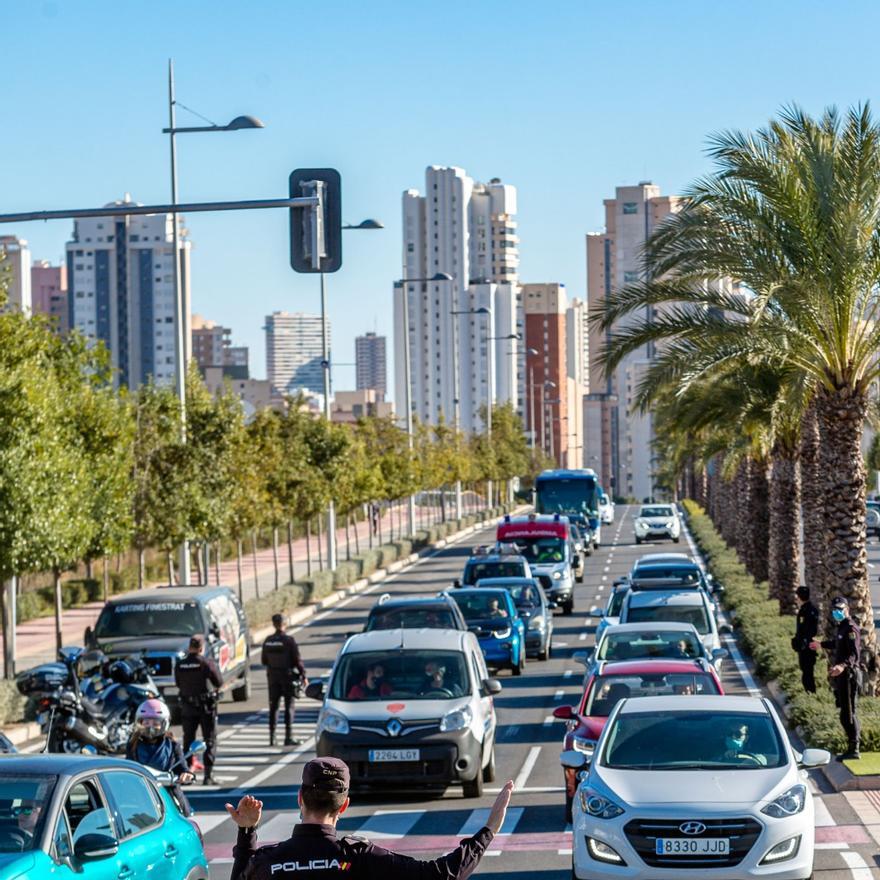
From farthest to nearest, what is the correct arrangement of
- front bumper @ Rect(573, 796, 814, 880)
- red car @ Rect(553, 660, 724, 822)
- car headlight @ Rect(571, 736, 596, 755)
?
red car @ Rect(553, 660, 724, 822)
car headlight @ Rect(571, 736, 596, 755)
front bumper @ Rect(573, 796, 814, 880)

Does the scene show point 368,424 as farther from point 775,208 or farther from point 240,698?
point 775,208

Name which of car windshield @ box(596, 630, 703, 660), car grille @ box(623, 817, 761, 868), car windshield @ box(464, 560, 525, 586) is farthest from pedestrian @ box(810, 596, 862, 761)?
car windshield @ box(464, 560, 525, 586)

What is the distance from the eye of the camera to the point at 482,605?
2952 centimetres

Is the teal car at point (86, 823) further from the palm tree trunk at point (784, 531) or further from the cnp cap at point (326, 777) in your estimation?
the palm tree trunk at point (784, 531)

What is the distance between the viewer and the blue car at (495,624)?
95.2 ft

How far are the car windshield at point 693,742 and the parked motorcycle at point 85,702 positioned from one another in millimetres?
7193

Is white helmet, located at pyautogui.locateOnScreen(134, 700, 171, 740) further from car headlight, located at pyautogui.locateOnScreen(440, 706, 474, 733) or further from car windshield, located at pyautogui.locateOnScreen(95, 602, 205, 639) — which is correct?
car windshield, located at pyautogui.locateOnScreen(95, 602, 205, 639)

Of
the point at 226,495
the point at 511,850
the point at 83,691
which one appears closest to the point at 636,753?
the point at 511,850

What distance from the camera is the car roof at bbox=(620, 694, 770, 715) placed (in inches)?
504

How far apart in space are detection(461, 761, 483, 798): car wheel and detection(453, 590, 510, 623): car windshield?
39.1 feet

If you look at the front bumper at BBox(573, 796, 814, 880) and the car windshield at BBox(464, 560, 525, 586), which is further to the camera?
the car windshield at BBox(464, 560, 525, 586)

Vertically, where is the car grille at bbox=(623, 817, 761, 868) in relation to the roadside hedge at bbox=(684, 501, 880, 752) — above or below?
above

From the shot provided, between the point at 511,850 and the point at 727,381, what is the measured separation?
22.2m

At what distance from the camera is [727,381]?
3556 centimetres
